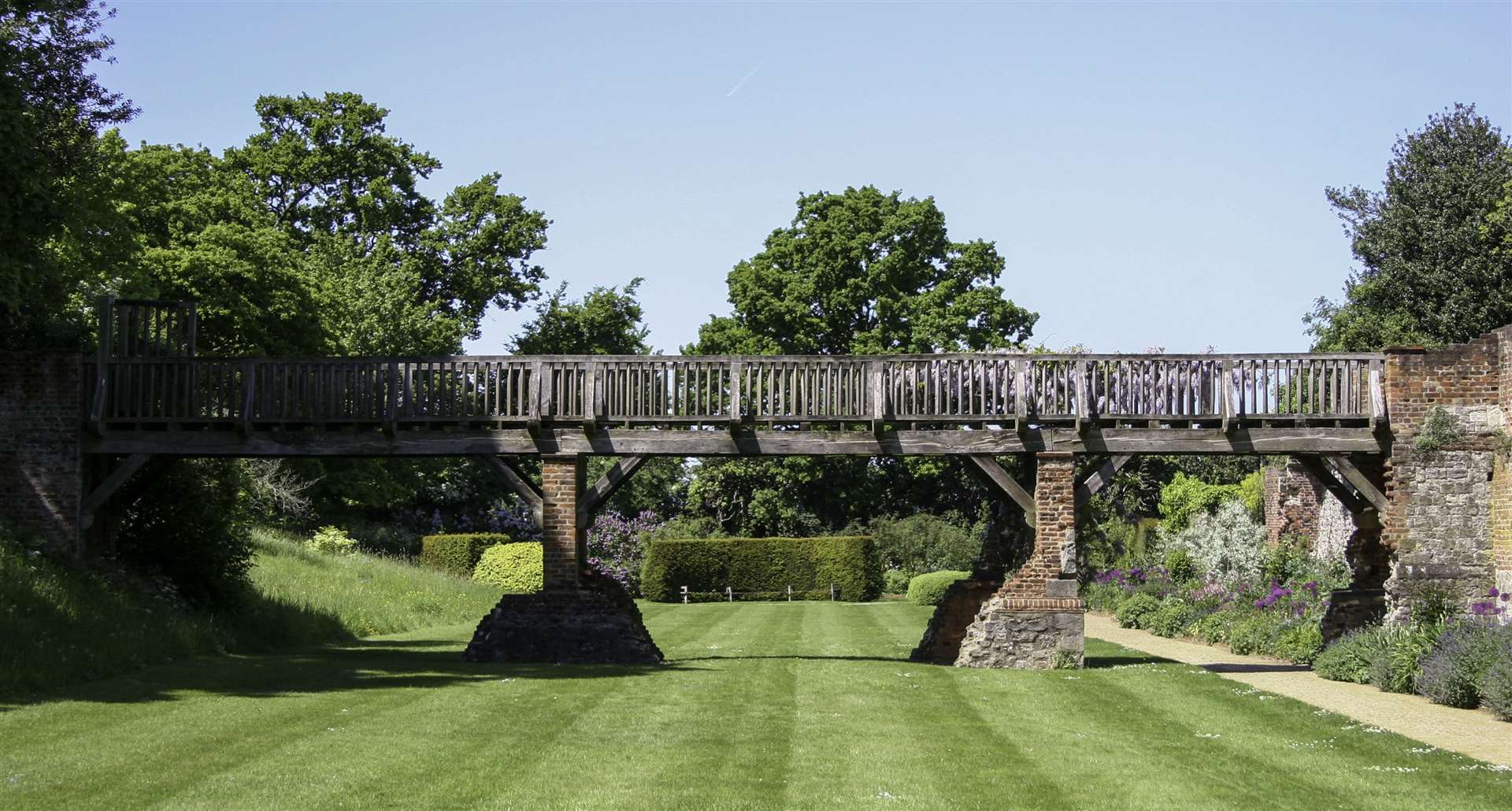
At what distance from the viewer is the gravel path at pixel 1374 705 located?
14.7 m

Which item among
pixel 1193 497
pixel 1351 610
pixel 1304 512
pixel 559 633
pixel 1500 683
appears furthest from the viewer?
pixel 1193 497

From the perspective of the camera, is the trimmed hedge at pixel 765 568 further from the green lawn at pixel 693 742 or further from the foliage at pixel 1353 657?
the green lawn at pixel 693 742

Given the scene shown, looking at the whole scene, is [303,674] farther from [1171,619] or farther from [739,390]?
[1171,619]

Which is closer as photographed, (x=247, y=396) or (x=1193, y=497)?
(x=247, y=396)

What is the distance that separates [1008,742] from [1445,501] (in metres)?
10.2

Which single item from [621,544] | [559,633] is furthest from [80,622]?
[621,544]

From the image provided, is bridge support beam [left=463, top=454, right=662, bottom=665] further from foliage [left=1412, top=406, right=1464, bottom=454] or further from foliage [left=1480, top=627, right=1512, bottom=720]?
foliage [left=1412, top=406, right=1464, bottom=454]

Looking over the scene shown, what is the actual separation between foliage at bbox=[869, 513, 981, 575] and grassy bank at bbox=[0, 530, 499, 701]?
1815 centimetres

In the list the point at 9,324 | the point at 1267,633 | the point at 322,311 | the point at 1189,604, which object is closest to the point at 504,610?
the point at 9,324

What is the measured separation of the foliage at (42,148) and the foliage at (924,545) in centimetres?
2806

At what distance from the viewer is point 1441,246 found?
132ft

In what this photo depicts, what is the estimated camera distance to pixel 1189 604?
98.8 feet

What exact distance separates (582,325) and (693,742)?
137 ft

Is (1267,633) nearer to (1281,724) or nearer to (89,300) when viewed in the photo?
(1281,724)
